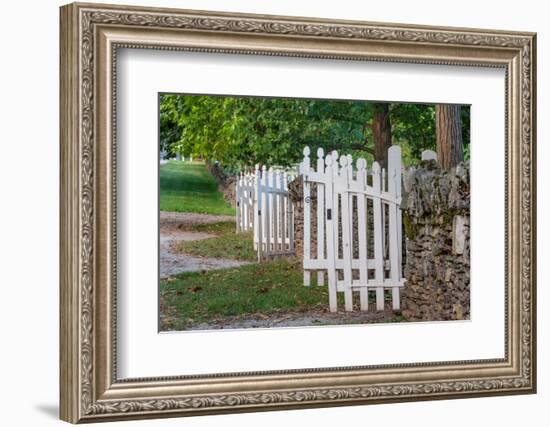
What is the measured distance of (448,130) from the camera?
22.6ft

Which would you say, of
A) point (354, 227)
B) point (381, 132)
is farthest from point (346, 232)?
point (381, 132)

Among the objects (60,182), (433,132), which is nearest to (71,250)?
(60,182)

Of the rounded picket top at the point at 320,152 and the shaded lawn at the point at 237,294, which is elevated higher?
the rounded picket top at the point at 320,152

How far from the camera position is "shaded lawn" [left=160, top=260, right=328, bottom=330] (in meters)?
6.36

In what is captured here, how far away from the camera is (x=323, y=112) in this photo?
667 cm

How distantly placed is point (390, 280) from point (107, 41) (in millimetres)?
2214

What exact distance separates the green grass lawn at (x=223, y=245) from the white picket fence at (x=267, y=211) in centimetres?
4

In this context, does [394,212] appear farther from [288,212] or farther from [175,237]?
[175,237]

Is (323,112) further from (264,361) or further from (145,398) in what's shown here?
(145,398)

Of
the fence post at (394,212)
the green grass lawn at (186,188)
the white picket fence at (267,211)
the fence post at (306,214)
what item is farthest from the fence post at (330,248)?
the green grass lawn at (186,188)

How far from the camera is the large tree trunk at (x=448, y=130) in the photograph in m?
6.86

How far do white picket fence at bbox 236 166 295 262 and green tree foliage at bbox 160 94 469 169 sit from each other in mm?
92

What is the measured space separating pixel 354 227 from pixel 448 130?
0.80 metres

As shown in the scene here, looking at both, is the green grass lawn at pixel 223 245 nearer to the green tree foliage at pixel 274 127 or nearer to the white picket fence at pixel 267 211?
the white picket fence at pixel 267 211
